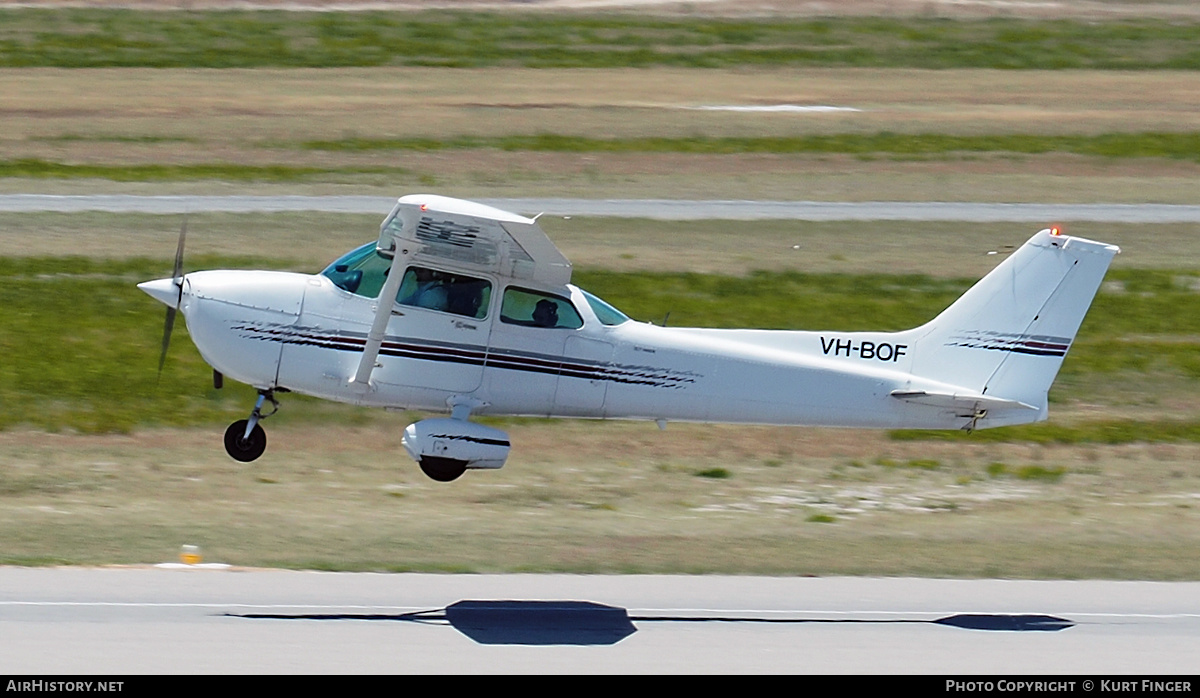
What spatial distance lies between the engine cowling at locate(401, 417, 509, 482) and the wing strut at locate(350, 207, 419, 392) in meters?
0.70

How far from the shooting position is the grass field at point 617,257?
15.9m

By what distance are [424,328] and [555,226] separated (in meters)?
14.8

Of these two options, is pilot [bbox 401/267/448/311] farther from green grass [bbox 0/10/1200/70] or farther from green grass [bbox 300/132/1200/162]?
green grass [bbox 0/10/1200/70]

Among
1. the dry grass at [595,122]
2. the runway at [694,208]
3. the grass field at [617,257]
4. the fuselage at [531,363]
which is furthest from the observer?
the dry grass at [595,122]

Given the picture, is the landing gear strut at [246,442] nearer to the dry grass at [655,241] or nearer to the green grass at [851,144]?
the dry grass at [655,241]

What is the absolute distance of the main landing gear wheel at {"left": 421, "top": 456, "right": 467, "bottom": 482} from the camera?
47.4 feet

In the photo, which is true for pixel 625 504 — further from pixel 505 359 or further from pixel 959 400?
pixel 959 400

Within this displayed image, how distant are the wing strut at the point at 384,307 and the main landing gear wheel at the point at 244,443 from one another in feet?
4.67

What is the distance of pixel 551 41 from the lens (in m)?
50.2

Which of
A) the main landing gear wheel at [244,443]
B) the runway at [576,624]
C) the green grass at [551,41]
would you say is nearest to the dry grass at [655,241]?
the main landing gear wheel at [244,443]

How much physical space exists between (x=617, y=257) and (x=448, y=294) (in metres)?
12.7

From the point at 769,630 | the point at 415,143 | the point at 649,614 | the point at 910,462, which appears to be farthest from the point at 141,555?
the point at 415,143

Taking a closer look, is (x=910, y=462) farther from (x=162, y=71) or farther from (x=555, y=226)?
(x=162, y=71)

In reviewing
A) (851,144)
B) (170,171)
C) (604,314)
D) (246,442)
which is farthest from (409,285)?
(851,144)
